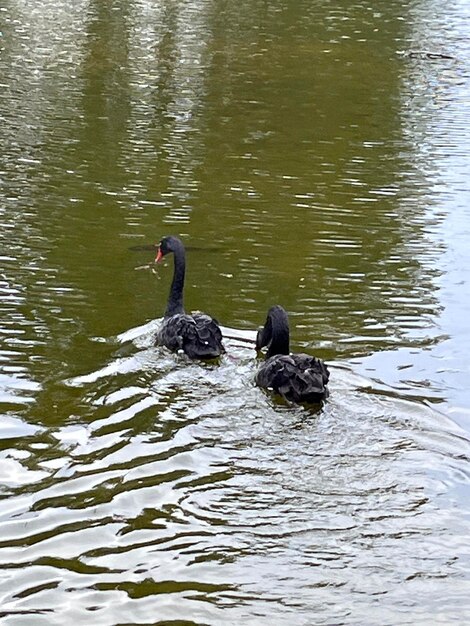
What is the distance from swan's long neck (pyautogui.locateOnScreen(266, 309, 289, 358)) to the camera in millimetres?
9117

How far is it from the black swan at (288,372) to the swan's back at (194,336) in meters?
0.45

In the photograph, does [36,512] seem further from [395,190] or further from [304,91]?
[304,91]

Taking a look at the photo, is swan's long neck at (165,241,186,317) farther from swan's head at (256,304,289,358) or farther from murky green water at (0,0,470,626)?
swan's head at (256,304,289,358)

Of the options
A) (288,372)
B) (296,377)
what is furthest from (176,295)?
(296,377)

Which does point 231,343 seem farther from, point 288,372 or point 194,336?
point 288,372

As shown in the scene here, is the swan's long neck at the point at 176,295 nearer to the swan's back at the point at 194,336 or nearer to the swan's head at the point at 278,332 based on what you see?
the swan's back at the point at 194,336

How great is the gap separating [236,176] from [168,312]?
5.06 m

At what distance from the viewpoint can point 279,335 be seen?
912 cm

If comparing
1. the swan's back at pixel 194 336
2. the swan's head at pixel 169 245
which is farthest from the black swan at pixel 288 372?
the swan's head at pixel 169 245

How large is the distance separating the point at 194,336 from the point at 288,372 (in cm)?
97

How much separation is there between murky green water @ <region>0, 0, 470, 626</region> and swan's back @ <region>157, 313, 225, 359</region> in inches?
4.6

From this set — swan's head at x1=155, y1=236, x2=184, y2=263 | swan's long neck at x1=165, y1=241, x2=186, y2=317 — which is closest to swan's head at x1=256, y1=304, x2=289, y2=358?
swan's long neck at x1=165, y1=241, x2=186, y2=317

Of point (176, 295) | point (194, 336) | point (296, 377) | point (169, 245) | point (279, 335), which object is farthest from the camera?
point (169, 245)

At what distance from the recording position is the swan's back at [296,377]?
8.44 meters
